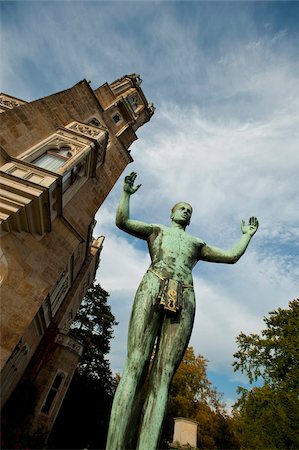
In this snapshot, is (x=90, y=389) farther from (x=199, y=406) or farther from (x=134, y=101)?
(x=134, y=101)

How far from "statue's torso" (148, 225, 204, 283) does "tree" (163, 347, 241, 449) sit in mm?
27137

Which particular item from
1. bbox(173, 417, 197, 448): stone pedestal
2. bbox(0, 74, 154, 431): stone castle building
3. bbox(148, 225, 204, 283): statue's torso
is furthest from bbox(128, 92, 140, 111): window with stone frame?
bbox(148, 225, 204, 283): statue's torso

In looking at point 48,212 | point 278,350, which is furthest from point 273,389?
point 48,212

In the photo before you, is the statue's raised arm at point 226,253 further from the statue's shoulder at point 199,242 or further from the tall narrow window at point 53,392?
the tall narrow window at point 53,392

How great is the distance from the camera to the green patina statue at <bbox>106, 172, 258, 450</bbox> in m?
2.41

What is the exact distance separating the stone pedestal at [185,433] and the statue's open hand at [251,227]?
13281mm

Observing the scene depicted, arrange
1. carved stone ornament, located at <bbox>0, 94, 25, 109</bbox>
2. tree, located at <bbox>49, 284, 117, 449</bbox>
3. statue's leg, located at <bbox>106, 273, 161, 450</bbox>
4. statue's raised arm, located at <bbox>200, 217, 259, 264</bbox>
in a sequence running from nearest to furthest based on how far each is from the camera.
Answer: statue's leg, located at <bbox>106, 273, 161, 450</bbox>
statue's raised arm, located at <bbox>200, 217, 259, 264</bbox>
carved stone ornament, located at <bbox>0, 94, 25, 109</bbox>
tree, located at <bbox>49, 284, 117, 449</bbox>

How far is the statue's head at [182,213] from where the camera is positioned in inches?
155

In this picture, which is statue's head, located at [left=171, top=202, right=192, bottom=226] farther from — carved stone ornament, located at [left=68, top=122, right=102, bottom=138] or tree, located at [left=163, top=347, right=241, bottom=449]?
tree, located at [left=163, top=347, right=241, bottom=449]

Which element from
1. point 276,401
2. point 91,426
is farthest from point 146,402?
point 91,426

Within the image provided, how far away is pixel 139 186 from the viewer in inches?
152

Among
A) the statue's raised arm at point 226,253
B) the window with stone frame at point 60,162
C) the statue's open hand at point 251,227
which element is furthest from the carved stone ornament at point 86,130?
the statue's raised arm at point 226,253

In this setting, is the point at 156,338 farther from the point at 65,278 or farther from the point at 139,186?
the point at 65,278

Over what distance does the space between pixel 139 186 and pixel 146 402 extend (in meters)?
2.51
